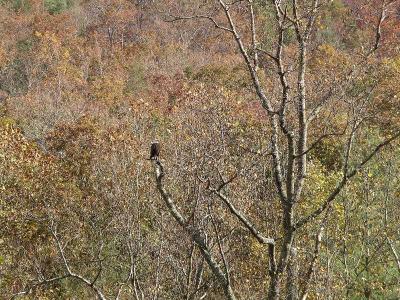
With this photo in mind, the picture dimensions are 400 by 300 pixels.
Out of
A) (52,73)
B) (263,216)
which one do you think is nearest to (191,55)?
(52,73)

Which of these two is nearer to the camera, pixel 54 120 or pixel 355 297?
pixel 355 297

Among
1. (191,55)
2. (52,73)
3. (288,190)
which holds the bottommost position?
(52,73)

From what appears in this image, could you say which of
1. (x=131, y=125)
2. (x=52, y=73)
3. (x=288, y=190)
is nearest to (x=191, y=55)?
(x=52, y=73)

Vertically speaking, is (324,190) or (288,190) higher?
(288,190)

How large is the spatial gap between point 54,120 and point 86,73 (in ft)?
54.9

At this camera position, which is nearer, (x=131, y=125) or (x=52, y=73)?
(x=131, y=125)

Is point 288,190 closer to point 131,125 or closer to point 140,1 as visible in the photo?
point 131,125

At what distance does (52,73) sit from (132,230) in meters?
41.7

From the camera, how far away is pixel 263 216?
12.0 m

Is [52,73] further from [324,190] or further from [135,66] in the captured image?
[324,190]

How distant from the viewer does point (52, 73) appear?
5056 cm

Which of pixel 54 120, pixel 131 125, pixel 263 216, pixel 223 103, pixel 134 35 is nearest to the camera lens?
pixel 263 216

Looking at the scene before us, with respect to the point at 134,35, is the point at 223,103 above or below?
above

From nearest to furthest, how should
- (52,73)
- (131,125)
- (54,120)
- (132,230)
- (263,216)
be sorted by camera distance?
(132,230) → (263,216) → (131,125) → (54,120) → (52,73)
